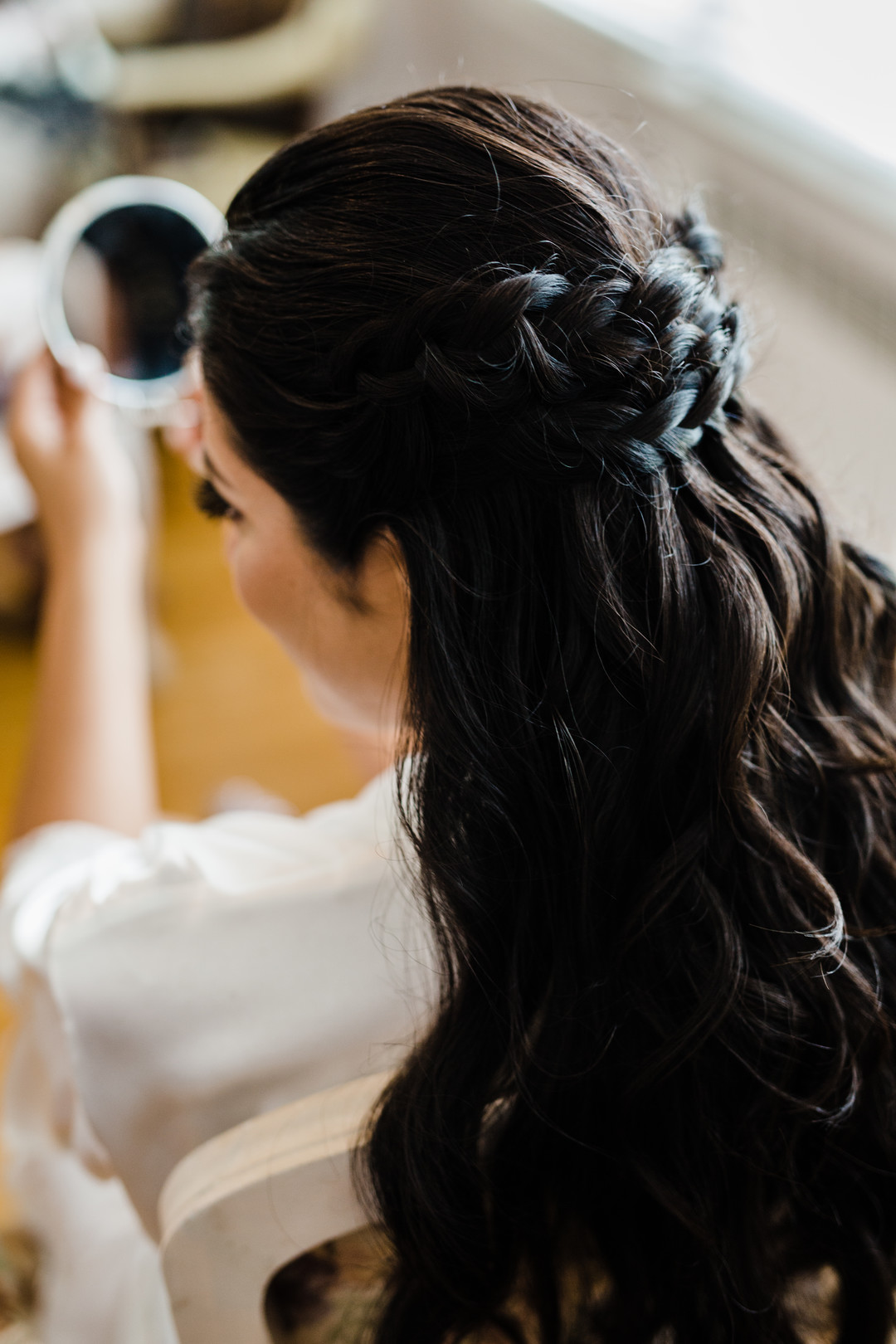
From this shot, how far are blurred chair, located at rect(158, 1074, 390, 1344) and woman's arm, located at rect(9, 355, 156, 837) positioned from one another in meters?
0.41

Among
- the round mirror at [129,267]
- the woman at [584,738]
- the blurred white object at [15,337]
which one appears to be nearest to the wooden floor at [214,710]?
the blurred white object at [15,337]

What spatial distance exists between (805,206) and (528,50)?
0.88 meters

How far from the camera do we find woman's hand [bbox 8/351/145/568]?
0.90 m

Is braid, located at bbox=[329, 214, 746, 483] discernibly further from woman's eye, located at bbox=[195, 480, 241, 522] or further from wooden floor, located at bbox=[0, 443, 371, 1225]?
wooden floor, located at bbox=[0, 443, 371, 1225]

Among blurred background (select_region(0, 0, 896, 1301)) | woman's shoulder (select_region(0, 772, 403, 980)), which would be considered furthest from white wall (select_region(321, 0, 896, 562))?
woman's shoulder (select_region(0, 772, 403, 980))

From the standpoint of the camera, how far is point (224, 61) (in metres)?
2.04

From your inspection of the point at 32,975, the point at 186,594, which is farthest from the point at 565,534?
the point at 186,594

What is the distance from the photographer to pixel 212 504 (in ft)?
2.07

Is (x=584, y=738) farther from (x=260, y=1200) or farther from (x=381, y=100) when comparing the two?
(x=381, y=100)

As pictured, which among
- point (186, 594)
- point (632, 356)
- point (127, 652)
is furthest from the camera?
point (186, 594)

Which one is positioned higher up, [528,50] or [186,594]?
[528,50]

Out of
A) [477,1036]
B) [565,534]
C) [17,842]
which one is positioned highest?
[565,534]

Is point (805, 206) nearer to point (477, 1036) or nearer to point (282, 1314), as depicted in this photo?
point (477, 1036)

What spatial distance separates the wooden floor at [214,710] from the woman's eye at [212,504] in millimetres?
777
